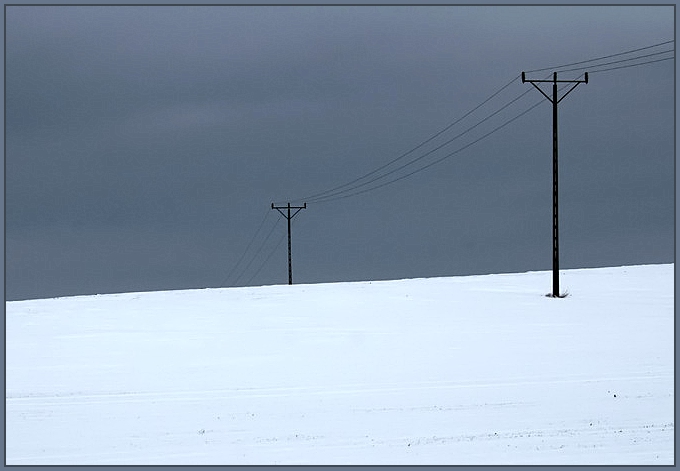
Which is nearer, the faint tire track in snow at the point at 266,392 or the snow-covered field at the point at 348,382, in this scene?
the snow-covered field at the point at 348,382

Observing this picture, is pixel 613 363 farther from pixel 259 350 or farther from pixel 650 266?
→ pixel 650 266

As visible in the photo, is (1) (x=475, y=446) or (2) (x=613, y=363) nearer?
(1) (x=475, y=446)

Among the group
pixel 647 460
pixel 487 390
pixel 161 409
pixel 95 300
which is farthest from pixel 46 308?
pixel 647 460

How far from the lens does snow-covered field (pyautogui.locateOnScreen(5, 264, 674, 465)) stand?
39.2 ft

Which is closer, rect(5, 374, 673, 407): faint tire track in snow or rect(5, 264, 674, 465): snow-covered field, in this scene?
rect(5, 264, 674, 465): snow-covered field

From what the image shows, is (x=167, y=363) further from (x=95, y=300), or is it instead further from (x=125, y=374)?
(x=95, y=300)

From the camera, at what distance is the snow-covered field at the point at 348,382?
12.0m

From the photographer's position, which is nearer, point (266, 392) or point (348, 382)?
point (266, 392)

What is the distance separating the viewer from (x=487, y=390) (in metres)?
15.5

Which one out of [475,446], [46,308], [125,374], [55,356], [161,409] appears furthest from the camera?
[46,308]

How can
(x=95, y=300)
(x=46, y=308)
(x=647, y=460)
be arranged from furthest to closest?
(x=95, y=300), (x=46, y=308), (x=647, y=460)

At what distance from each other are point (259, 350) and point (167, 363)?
2.44m

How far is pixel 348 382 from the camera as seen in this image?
16.8 m

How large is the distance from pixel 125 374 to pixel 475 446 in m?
8.96
